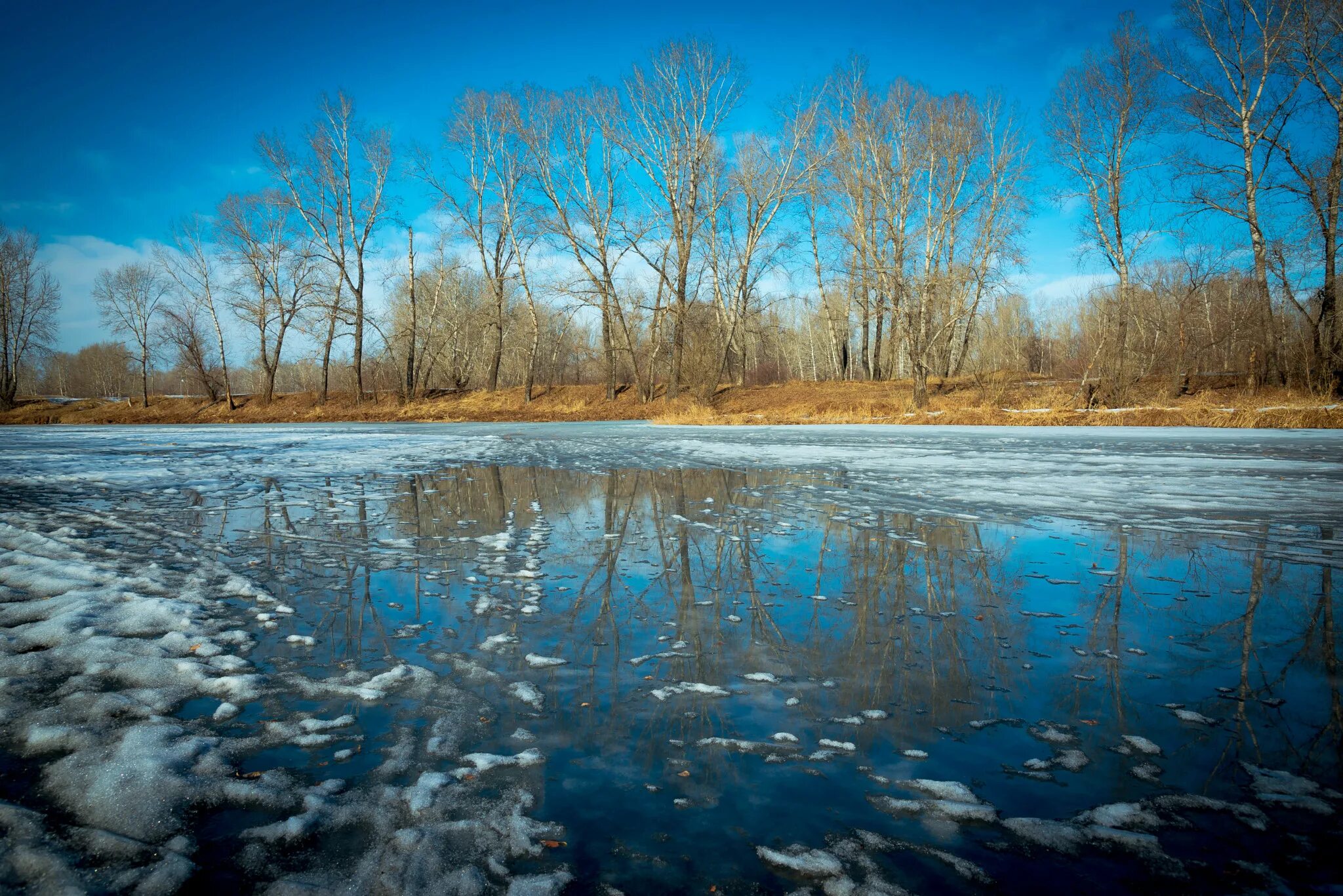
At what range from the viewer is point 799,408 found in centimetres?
2338

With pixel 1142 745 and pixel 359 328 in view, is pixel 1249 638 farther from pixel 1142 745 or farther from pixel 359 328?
pixel 359 328

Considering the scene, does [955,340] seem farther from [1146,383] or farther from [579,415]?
[579,415]

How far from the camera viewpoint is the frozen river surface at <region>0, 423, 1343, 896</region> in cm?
144

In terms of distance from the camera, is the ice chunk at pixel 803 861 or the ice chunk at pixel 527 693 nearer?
the ice chunk at pixel 803 861

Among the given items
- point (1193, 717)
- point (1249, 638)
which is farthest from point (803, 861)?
point (1249, 638)

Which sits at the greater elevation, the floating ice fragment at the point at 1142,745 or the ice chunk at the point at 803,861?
the ice chunk at the point at 803,861

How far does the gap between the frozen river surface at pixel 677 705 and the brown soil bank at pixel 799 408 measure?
1383 centimetres

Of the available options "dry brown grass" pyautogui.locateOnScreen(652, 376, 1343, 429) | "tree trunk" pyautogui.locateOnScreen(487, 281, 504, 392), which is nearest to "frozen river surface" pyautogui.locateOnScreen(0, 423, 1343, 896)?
"dry brown grass" pyautogui.locateOnScreen(652, 376, 1343, 429)

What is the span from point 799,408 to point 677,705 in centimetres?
2183

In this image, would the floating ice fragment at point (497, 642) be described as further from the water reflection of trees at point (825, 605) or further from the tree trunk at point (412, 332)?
the tree trunk at point (412, 332)

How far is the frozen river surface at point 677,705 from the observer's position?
144cm

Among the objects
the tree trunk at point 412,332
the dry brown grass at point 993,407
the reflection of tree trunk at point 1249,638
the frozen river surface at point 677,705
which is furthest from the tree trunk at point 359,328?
the reflection of tree trunk at point 1249,638

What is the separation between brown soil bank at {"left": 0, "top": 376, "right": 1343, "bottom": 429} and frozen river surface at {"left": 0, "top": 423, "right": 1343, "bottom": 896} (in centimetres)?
1383

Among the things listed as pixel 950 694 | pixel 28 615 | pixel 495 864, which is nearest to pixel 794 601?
pixel 950 694
